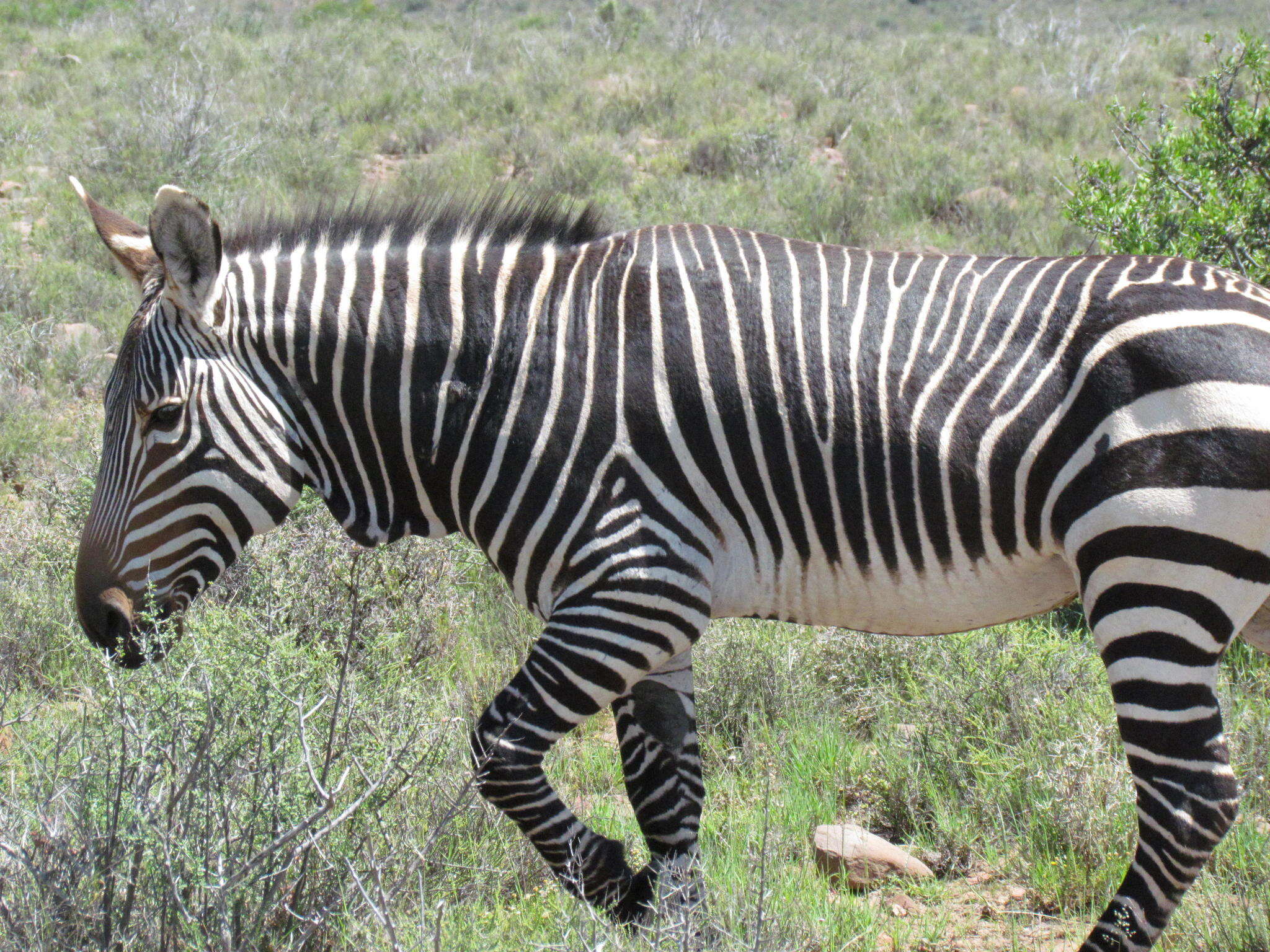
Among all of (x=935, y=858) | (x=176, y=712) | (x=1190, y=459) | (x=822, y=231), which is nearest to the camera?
(x=1190, y=459)

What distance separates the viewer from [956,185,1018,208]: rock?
37.1 feet

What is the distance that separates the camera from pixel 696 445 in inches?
116

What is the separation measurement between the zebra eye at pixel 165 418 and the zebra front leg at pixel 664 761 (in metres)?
1.50

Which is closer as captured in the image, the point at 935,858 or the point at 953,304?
the point at 953,304

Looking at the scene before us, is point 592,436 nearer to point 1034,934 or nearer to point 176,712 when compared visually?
point 176,712

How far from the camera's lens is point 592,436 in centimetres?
296

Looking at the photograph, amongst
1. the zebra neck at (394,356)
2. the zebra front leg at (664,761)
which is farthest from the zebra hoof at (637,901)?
the zebra neck at (394,356)

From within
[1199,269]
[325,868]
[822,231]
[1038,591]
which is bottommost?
[822,231]

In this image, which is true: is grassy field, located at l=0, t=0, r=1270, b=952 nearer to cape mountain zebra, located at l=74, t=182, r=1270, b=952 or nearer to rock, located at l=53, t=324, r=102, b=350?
rock, located at l=53, t=324, r=102, b=350

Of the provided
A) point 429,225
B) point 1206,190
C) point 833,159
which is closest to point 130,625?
point 429,225

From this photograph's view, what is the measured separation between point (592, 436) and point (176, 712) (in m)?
1.24

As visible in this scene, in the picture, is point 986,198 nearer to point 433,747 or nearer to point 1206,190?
point 1206,190

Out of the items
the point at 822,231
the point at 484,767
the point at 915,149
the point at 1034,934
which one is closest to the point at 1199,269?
the point at 1034,934

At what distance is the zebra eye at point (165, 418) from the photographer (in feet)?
10.2
